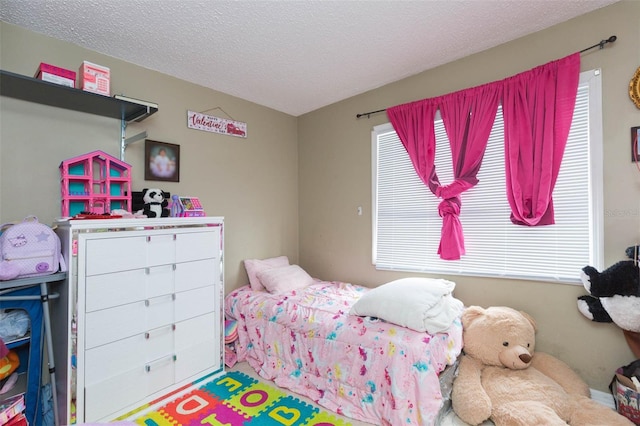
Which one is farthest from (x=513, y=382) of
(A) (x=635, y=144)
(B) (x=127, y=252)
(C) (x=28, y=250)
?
(C) (x=28, y=250)

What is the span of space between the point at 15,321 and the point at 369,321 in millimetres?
2141

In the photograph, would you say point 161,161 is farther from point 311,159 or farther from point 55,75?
point 311,159

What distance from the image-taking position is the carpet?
1827 mm

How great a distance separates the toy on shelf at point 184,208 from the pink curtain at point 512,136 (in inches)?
75.8

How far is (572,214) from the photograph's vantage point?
78.3 inches

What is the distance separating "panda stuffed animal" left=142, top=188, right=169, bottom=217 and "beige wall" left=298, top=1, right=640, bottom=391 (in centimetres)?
173

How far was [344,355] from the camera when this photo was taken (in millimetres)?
1978

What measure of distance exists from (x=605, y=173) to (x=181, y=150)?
321 cm

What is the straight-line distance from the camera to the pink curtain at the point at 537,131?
1958 mm

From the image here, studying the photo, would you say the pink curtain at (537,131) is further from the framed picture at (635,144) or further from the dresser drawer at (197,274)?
the dresser drawer at (197,274)

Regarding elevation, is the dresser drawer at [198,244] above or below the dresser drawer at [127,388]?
above

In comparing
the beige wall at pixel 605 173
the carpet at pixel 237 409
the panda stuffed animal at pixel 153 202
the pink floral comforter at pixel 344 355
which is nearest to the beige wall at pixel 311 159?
the beige wall at pixel 605 173

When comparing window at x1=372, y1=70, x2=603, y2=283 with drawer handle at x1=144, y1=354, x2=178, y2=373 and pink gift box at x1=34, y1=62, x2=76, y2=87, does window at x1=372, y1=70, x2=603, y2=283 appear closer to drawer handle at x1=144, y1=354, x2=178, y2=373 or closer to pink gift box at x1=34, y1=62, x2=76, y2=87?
drawer handle at x1=144, y1=354, x2=178, y2=373

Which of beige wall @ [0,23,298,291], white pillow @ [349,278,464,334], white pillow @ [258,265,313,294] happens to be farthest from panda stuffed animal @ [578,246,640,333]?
beige wall @ [0,23,298,291]
